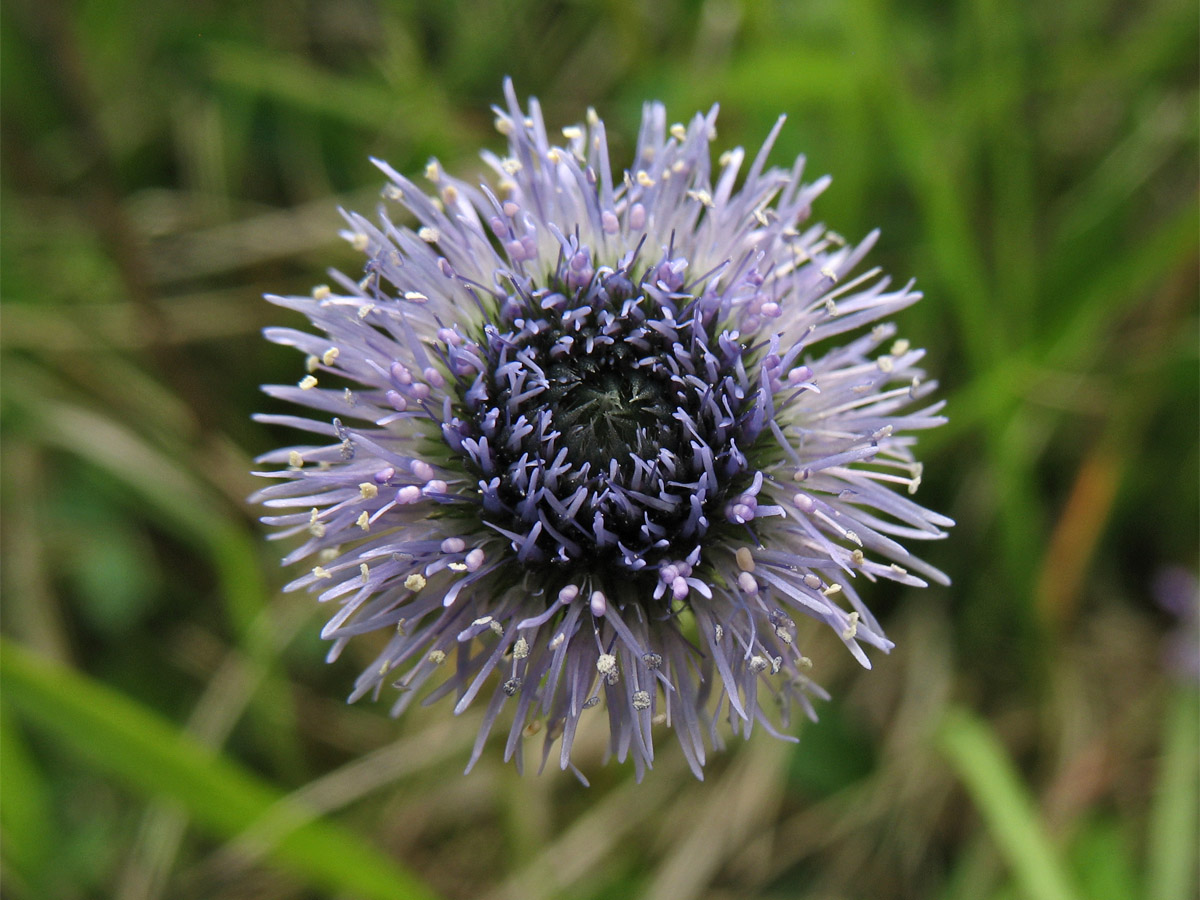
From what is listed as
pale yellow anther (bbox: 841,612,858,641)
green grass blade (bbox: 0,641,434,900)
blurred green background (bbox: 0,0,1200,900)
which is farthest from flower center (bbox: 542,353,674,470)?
blurred green background (bbox: 0,0,1200,900)

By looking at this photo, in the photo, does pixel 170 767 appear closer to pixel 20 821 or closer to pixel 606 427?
pixel 20 821

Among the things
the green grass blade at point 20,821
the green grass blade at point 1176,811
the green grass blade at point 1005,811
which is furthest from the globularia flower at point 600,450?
the green grass blade at point 1176,811

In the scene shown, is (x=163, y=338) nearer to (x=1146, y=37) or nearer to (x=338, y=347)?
(x=338, y=347)

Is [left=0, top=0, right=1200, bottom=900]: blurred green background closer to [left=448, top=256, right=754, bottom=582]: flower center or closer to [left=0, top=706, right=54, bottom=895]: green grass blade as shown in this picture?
[left=0, top=706, right=54, bottom=895]: green grass blade

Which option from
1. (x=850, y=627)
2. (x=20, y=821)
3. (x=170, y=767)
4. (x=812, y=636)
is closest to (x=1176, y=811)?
(x=812, y=636)

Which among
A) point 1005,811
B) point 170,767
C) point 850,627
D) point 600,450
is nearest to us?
point 850,627

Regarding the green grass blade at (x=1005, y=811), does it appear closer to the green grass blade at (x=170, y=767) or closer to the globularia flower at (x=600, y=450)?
the globularia flower at (x=600, y=450)
